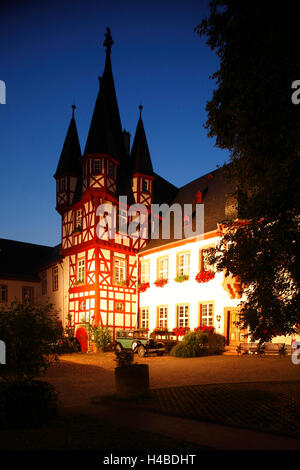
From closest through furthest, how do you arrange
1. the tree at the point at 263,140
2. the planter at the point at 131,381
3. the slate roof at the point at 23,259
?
the tree at the point at 263,140 < the planter at the point at 131,381 < the slate roof at the point at 23,259

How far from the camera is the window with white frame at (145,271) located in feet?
90.4

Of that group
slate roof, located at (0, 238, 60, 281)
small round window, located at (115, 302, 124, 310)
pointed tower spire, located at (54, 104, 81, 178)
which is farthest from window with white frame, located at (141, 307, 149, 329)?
pointed tower spire, located at (54, 104, 81, 178)

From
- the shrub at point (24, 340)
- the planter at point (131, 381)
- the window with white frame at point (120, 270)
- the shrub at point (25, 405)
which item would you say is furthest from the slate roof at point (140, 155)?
the shrub at point (25, 405)

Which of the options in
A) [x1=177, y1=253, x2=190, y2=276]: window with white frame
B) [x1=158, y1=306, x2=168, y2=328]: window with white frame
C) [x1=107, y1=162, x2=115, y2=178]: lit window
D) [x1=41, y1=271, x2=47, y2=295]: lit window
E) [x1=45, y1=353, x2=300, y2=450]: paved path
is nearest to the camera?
[x1=45, y1=353, x2=300, y2=450]: paved path

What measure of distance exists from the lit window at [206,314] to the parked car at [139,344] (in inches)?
121

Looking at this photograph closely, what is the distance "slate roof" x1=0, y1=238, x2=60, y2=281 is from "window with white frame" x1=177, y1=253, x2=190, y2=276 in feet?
36.6

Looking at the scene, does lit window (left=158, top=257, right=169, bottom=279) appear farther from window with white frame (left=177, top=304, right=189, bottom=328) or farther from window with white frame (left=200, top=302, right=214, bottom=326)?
window with white frame (left=200, top=302, right=214, bottom=326)

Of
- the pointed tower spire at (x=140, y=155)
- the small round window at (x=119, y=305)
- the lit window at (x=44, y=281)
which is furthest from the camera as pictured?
the lit window at (x=44, y=281)

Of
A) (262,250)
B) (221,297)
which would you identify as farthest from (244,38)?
(221,297)

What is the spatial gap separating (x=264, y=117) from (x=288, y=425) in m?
5.52

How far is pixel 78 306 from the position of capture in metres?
27.2

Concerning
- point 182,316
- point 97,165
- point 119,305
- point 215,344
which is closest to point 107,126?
point 97,165

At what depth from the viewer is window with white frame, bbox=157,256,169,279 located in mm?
25875

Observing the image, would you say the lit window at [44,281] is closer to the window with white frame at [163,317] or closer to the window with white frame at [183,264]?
the window with white frame at [163,317]
